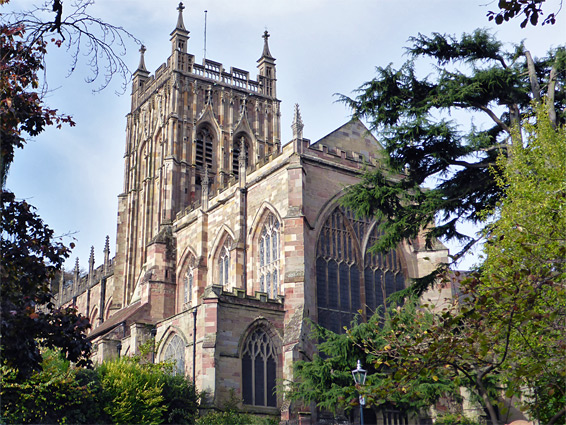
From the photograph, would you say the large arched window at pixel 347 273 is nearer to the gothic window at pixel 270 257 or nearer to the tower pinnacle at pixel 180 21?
the gothic window at pixel 270 257

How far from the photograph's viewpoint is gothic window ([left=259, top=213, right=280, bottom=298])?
32469 millimetres

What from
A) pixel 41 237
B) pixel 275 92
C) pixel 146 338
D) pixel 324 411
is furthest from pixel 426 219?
pixel 275 92

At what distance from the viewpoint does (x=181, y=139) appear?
159ft

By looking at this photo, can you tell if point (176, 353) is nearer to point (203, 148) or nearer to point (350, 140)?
point (350, 140)

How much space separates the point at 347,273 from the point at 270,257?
11.8ft

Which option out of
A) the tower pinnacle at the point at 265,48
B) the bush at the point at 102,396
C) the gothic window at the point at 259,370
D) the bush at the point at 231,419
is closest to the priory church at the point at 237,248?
the gothic window at the point at 259,370

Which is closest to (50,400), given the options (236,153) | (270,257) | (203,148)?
(270,257)

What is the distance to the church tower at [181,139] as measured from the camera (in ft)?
156

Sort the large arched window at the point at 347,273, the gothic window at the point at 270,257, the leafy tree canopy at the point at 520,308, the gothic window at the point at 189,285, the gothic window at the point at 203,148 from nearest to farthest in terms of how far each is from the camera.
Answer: the leafy tree canopy at the point at 520,308, the large arched window at the point at 347,273, the gothic window at the point at 270,257, the gothic window at the point at 189,285, the gothic window at the point at 203,148

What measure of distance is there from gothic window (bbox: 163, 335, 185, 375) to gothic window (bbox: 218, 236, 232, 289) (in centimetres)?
575

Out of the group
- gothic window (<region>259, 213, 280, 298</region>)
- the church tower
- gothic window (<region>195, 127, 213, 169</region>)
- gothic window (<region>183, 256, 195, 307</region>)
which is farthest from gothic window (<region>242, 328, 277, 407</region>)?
gothic window (<region>195, 127, 213, 169</region>)

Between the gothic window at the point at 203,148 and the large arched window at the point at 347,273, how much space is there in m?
17.9

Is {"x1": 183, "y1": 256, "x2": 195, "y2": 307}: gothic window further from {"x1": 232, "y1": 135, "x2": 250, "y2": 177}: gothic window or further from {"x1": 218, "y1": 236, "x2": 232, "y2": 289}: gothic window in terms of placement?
{"x1": 232, "y1": 135, "x2": 250, "y2": 177}: gothic window

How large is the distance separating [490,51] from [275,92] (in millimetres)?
34315
